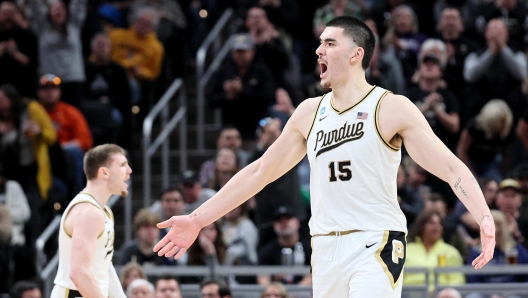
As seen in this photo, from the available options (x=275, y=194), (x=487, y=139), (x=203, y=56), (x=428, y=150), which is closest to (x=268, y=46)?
(x=203, y=56)

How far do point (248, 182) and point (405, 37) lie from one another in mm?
8823

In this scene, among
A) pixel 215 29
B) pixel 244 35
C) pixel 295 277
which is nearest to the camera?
pixel 295 277

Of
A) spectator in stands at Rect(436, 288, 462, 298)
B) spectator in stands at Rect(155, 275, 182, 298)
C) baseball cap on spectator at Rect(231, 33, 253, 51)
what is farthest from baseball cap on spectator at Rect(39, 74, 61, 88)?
spectator in stands at Rect(436, 288, 462, 298)

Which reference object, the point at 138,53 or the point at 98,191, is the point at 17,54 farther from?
the point at 98,191

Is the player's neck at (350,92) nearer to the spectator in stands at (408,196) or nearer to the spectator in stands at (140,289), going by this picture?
the spectator in stands at (140,289)

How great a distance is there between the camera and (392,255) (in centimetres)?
591

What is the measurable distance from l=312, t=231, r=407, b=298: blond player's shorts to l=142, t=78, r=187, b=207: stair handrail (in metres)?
7.73

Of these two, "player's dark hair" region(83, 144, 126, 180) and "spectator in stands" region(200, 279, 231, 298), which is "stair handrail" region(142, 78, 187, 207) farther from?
"player's dark hair" region(83, 144, 126, 180)

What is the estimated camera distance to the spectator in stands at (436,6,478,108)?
14.1m

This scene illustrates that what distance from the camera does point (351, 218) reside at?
5.98 metres

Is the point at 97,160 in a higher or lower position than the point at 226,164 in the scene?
lower

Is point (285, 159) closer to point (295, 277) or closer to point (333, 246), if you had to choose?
point (333, 246)

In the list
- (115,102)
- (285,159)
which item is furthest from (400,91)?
(285,159)

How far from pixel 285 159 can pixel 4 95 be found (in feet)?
25.2
